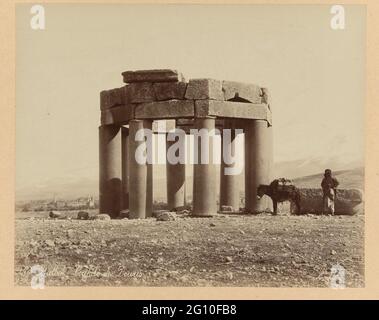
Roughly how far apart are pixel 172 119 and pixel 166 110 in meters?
1.44

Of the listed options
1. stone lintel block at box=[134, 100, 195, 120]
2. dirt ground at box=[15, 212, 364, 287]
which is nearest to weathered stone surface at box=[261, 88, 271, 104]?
stone lintel block at box=[134, 100, 195, 120]

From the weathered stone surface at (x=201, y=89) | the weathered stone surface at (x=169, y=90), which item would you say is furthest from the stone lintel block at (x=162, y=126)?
the weathered stone surface at (x=201, y=89)

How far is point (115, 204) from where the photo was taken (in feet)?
73.3

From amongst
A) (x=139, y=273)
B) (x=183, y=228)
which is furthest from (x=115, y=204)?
(x=139, y=273)

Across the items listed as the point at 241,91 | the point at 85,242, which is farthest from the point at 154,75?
the point at 85,242

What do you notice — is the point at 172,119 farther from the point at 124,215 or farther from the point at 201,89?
the point at 124,215

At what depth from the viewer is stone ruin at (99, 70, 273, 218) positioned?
776 inches

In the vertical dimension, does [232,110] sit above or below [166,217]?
above

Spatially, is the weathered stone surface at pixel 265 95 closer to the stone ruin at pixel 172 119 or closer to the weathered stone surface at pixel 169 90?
the stone ruin at pixel 172 119

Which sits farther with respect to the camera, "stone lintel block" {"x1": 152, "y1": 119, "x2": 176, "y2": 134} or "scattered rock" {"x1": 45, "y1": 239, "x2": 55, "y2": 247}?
"stone lintel block" {"x1": 152, "y1": 119, "x2": 176, "y2": 134}

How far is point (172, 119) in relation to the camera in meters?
21.5

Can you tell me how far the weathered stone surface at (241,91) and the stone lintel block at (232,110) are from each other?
0.16 meters

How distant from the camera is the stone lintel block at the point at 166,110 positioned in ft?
65.0

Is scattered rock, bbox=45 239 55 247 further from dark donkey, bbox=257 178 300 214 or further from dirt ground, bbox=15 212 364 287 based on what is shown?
dark donkey, bbox=257 178 300 214
